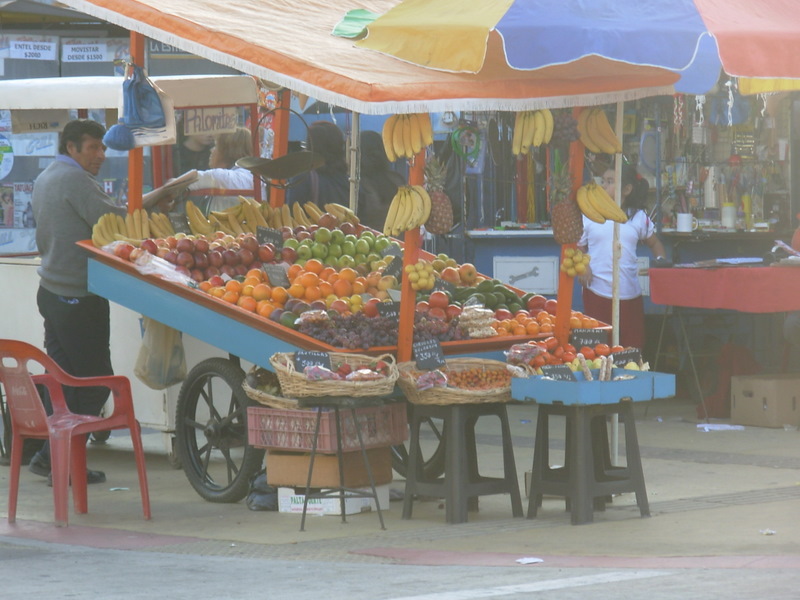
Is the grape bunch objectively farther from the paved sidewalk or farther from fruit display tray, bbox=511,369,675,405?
the paved sidewalk

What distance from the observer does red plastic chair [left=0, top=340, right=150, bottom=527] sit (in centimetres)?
802

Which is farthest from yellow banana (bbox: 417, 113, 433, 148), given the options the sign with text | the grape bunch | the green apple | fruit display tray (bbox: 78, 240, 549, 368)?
the sign with text

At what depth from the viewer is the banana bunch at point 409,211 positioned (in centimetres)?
803

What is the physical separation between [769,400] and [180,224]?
487 centimetres

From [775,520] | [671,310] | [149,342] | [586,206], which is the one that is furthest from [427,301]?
[671,310]

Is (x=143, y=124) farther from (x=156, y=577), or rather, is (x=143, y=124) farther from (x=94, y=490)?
(x=156, y=577)

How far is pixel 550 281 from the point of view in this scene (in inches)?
537

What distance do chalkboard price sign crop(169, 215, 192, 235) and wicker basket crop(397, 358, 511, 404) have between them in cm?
245

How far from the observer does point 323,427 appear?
8.11 m

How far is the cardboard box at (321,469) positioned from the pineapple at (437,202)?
52.8 inches

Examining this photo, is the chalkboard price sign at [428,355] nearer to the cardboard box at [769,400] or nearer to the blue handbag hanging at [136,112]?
the blue handbag hanging at [136,112]

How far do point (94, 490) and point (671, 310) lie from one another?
18.6ft

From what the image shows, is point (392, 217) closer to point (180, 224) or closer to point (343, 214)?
point (180, 224)

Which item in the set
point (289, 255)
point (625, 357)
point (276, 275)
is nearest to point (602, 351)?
point (625, 357)
